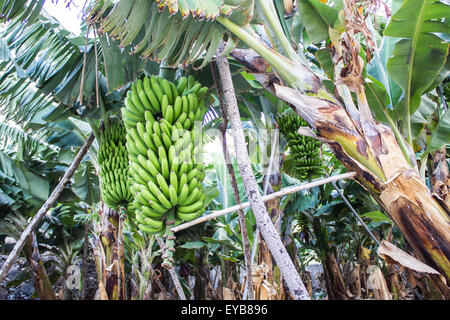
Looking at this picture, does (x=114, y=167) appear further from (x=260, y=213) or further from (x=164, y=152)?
(x=260, y=213)

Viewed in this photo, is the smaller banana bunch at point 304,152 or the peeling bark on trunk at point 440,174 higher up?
the smaller banana bunch at point 304,152

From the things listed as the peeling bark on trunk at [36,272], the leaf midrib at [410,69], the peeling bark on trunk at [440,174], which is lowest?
the peeling bark on trunk at [36,272]

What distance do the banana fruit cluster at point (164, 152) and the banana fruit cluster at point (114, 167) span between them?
1.43ft

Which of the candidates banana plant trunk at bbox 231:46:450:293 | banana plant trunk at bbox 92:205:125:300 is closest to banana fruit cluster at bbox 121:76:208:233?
banana plant trunk at bbox 231:46:450:293

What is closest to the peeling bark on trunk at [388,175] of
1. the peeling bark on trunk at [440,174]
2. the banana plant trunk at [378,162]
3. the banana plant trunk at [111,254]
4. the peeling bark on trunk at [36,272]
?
the banana plant trunk at [378,162]

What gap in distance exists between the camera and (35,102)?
6.22ft

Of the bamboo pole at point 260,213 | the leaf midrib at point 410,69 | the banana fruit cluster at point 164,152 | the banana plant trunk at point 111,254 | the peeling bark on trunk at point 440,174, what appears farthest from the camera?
the banana plant trunk at point 111,254

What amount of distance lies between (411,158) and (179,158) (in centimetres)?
81

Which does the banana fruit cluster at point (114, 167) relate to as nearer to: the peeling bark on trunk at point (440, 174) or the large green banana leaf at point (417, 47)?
the large green banana leaf at point (417, 47)

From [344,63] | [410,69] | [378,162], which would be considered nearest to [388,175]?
[378,162]

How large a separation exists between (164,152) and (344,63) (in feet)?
2.23

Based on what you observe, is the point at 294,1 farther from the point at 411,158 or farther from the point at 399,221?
the point at 399,221

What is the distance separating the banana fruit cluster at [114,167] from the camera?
1478 mm

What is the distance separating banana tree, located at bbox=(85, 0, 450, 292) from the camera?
2.76 feet
